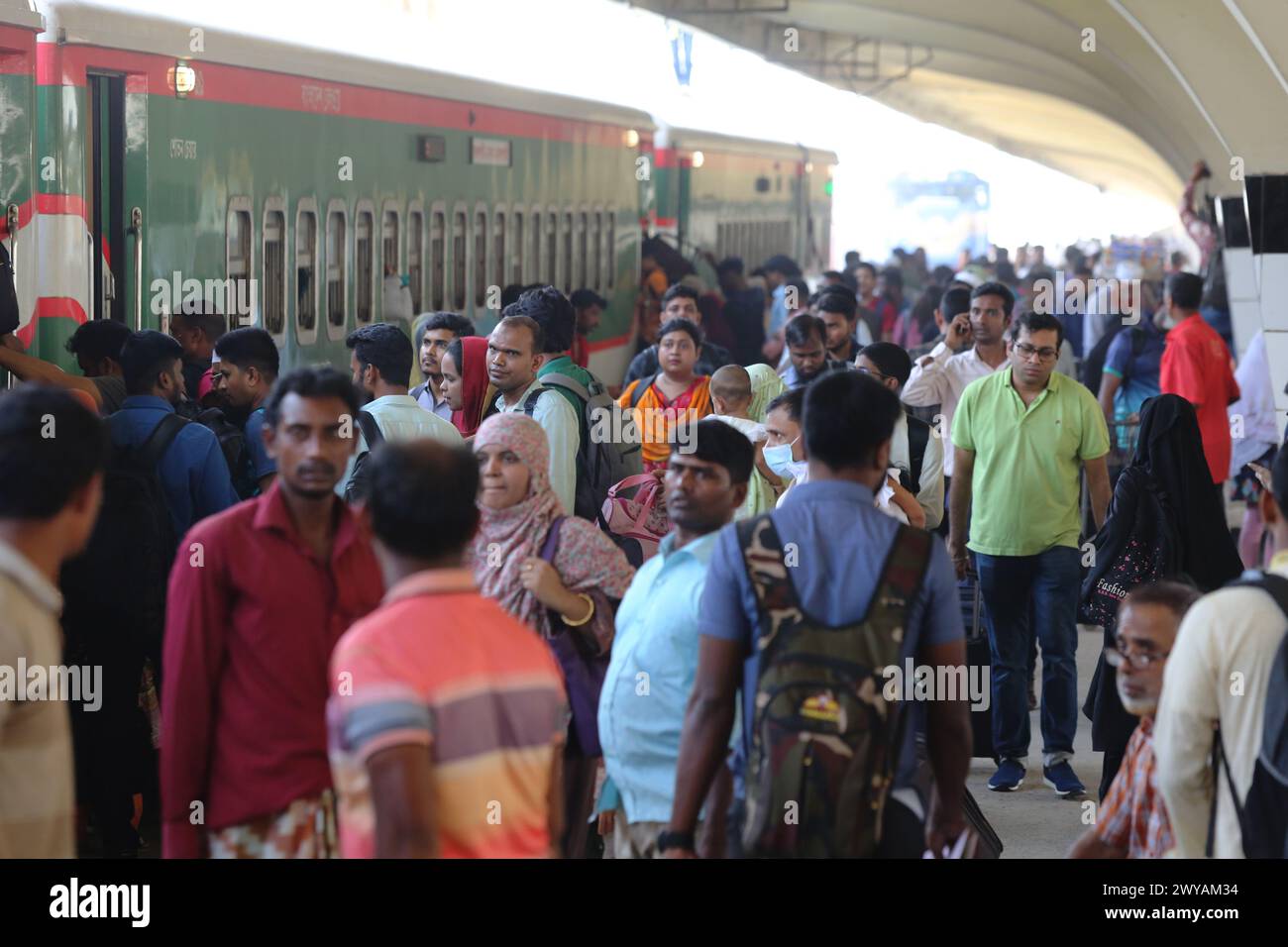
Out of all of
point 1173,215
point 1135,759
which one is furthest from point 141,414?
point 1173,215

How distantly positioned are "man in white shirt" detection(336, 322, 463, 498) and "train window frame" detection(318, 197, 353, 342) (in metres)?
3.58

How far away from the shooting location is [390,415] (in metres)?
6.41

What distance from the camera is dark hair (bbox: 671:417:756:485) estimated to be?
4.65 m

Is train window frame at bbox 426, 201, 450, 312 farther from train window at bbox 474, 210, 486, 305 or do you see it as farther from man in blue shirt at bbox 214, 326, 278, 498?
man in blue shirt at bbox 214, 326, 278, 498

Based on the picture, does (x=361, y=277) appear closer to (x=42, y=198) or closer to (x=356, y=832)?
(x=42, y=198)

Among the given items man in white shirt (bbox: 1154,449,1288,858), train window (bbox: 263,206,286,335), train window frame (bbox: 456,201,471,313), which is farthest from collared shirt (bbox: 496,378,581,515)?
train window frame (bbox: 456,201,471,313)

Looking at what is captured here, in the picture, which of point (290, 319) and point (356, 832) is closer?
point (356, 832)

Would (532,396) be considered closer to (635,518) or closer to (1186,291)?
(635,518)

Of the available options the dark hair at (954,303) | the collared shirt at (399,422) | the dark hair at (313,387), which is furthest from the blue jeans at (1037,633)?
the dark hair at (313,387)

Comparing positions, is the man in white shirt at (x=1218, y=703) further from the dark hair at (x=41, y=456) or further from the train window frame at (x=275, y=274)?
the train window frame at (x=275, y=274)

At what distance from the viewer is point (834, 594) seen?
3873mm

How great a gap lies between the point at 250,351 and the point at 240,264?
278cm

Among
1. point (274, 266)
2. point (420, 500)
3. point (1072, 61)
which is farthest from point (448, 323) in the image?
point (1072, 61)

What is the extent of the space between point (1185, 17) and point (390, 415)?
26.3 ft
